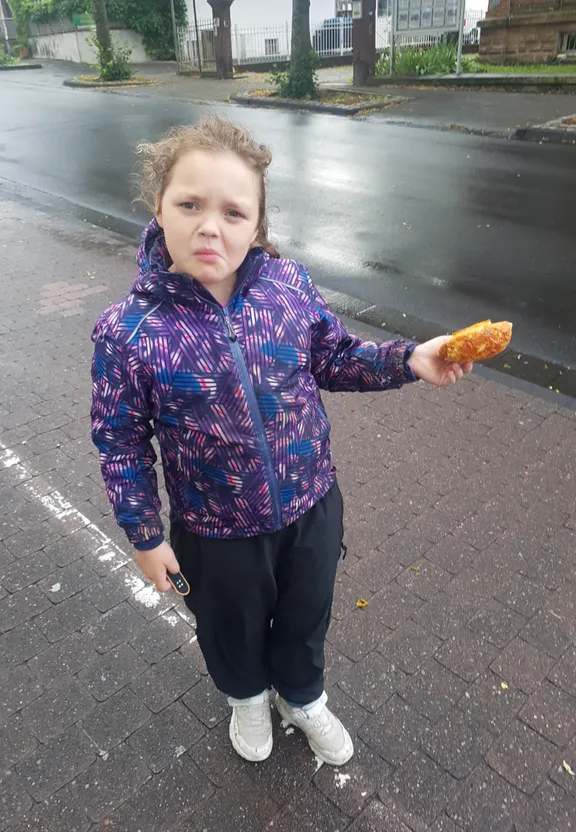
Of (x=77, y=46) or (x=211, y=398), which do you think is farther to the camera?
(x=77, y=46)

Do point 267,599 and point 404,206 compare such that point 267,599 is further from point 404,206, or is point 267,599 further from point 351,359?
point 404,206

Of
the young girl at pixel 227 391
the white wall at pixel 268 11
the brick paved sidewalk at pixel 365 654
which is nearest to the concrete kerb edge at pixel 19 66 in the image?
the white wall at pixel 268 11

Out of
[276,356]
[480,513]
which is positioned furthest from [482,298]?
[276,356]

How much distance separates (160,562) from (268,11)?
34.9 metres

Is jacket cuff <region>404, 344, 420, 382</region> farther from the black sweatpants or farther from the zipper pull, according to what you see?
the zipper pull

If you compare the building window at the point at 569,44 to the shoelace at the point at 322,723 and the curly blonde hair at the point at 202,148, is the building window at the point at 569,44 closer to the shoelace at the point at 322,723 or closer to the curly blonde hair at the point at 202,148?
the curly blonde hair at the point at 202,148

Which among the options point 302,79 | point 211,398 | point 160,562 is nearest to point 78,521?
point 160,562

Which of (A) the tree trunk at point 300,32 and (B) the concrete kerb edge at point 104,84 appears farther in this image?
(B) the concrete kerb edge at point 104,84

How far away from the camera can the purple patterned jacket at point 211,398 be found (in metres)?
1.69

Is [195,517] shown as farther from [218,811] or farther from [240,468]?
[218,811]

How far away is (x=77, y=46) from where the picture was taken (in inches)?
1363

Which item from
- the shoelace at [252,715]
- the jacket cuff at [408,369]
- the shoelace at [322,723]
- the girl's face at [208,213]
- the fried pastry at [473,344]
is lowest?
the shoelace at [322,723]

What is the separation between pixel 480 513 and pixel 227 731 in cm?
166

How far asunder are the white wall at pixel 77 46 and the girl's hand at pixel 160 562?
35.0 m
